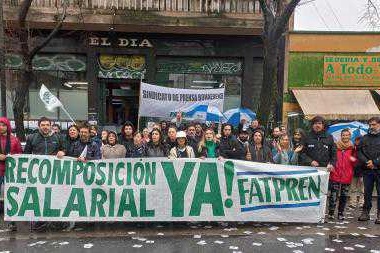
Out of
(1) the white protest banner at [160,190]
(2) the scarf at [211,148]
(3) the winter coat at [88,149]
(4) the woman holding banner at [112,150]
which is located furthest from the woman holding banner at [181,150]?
(3) the winter coat at [88,149]

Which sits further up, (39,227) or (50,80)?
(50,80)

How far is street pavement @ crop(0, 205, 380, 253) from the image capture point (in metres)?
6.40

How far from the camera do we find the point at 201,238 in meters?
6.89

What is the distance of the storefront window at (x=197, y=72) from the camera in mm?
16359

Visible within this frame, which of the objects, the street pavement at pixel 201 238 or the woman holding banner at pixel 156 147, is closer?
the street pavement at pixel 201 238

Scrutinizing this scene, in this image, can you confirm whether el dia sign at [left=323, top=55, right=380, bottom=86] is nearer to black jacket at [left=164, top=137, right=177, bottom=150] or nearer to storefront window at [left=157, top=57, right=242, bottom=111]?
storefront window at [left=157, top=57, right=242, bottom=111]

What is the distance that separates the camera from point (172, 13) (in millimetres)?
15039

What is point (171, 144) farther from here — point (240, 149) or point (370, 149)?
point (370, 149)

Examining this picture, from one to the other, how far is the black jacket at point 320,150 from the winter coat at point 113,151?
9.85 feet

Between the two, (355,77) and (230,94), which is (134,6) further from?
(355,77)

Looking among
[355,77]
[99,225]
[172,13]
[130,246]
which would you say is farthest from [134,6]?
[130,246]

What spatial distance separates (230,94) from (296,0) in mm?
6195

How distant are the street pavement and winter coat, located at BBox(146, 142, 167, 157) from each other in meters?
1.12

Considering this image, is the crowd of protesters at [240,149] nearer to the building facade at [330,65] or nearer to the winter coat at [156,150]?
the winter coat at [156,150]
